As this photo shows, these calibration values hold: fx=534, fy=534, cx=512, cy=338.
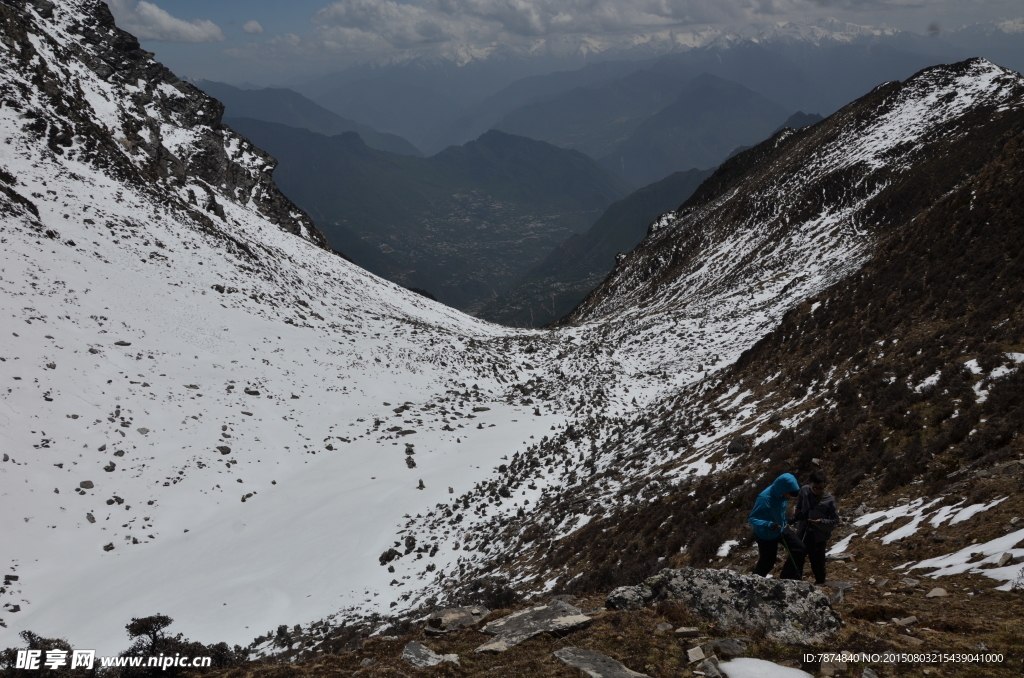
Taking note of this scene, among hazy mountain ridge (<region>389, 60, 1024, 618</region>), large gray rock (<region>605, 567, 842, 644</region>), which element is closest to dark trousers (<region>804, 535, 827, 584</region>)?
large gray rock (<region>605, 567, 842, 644</region>)

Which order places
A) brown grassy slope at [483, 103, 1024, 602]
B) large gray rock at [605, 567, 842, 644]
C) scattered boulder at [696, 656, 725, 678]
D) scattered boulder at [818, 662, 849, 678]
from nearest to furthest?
scattered boulder at [818, 662, 849, 678] < scattered boulder at [696, 656, 725, 678] < large gray rock at [605, 567, 842, 644] < brown grassy slope at [483, 103, 1024, 602]

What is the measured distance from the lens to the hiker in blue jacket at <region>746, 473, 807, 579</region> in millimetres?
8179

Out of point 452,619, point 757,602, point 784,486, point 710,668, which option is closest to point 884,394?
point 784,486

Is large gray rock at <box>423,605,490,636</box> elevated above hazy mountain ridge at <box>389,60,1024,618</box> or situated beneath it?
situated beneath

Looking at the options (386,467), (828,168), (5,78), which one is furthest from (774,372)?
(5,78)

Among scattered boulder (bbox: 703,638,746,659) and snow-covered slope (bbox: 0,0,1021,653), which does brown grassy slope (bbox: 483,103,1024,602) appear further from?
scattered boulder (bbox: 703,638,746,659)

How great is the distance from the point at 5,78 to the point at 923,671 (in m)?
52.9

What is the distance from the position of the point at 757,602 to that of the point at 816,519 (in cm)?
193

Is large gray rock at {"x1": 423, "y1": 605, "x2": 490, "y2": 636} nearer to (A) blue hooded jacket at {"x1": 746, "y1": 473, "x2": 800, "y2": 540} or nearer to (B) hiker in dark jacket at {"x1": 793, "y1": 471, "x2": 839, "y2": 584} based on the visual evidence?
(A) blue hooded jacket at {"x1": 746, "y1": 473, "x2": 800, "y2": 540}

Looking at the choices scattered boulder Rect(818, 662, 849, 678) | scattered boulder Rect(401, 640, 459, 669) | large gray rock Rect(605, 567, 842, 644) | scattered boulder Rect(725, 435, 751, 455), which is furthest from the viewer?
scattered boulder Rect(725, 435, 751, 455)

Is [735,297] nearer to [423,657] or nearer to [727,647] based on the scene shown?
[727,647]

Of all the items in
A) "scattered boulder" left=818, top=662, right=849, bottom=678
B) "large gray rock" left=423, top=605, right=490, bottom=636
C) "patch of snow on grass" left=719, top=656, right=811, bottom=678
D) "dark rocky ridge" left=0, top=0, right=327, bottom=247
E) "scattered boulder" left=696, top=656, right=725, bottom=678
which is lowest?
"scattered boulder" left=818, top=662, right=849, bottom=678

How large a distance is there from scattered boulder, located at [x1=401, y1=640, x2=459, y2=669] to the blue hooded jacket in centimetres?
502

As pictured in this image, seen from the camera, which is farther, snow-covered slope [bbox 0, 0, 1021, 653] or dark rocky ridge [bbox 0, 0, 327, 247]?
dark rocky ridge [bbox 0, 0, 327, 247]
